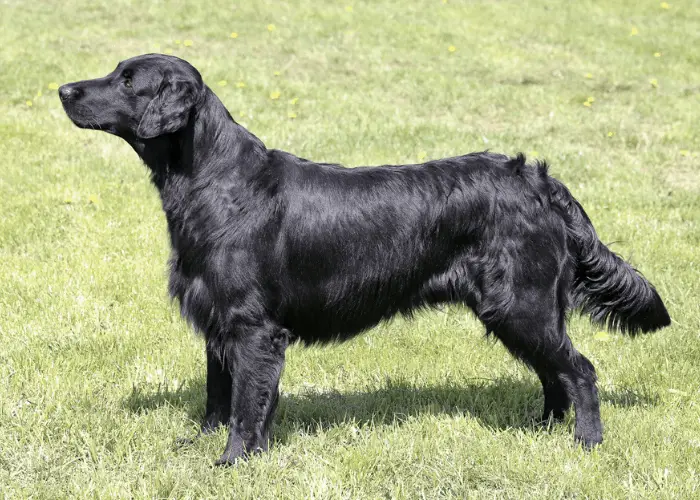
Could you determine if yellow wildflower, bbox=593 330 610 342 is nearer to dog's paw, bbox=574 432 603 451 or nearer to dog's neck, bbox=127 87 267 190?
dog's paw, bbox=574 432 603 451

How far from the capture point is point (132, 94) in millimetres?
3713

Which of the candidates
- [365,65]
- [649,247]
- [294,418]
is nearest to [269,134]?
[365,65]

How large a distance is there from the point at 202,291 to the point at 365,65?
892 centimetres

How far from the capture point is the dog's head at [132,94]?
366 centimetres

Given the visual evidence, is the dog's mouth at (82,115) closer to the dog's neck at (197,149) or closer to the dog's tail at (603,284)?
the dog's neck at (197,149)

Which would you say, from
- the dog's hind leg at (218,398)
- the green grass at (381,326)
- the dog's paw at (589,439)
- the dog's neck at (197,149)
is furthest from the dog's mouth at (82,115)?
the dog's paw at (589,439)

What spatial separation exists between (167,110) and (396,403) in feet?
6.56

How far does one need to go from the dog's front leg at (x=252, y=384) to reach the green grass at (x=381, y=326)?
0.13 meters

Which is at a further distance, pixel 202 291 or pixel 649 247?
pixel 649 247

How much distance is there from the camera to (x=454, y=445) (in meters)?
3.91

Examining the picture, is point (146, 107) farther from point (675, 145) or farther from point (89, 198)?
point (675, 145)

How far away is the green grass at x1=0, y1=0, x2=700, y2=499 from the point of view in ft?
12.2

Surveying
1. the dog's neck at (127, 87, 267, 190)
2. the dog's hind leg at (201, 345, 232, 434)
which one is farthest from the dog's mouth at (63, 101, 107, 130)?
the dog's hind leg at (201, 345, 232, 434)

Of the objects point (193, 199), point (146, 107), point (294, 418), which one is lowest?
point (294, 418)
